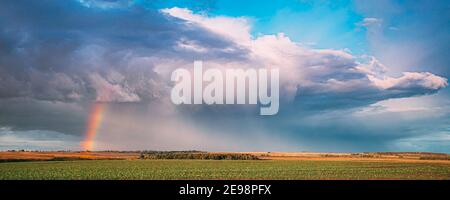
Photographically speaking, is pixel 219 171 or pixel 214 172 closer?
pixel 214 172
